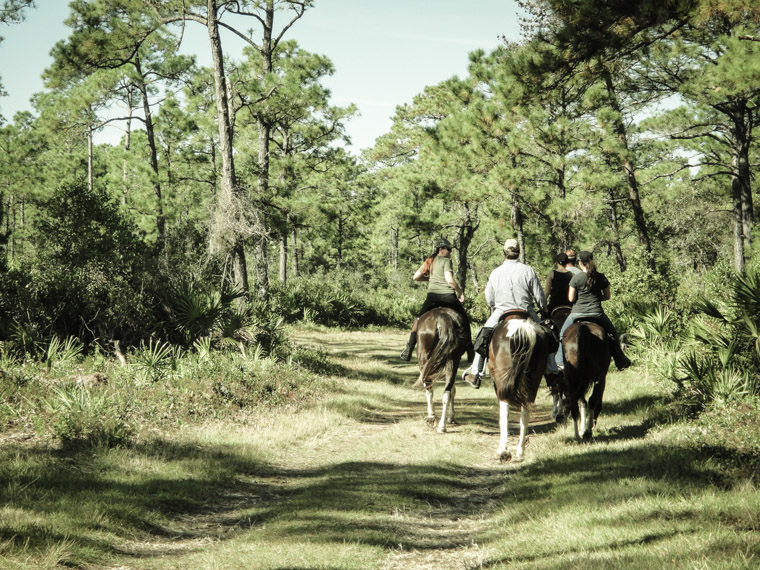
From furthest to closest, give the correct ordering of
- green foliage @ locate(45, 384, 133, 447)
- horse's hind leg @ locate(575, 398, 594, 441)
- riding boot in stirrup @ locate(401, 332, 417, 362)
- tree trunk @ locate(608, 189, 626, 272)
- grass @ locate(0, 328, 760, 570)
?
tree trunk @ locate(608, 189, 626, 272) → riding boot in stirrup @ locate(401, 332, 417, 362) → horse's hind leg @ locate(575, 398, 594, 441) → green foliage @ locate(45, 384, 133, 447) → grass @ locate(0, 328, 760, 570)

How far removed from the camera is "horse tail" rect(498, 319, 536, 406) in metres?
7.37

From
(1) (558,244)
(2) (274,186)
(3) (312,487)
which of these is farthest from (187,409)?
(1) (558,244)

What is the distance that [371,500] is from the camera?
596 centimetres

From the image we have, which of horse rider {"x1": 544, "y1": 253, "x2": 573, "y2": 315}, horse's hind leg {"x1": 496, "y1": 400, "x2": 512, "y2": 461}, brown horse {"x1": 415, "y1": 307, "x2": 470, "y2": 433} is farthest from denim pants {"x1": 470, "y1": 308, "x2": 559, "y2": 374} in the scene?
horse rider {"x1": 544, "y1": 253, "x2": 573, "y2": 315}

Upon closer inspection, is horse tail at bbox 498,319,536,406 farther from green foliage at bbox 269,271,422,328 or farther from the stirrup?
green foliage at bbox 269,271,422,328

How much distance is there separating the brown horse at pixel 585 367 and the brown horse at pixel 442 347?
173cm

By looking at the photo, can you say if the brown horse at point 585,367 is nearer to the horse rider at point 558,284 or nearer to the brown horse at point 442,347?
the horse rider at point 558,284

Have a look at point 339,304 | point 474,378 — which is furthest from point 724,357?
point 339,304

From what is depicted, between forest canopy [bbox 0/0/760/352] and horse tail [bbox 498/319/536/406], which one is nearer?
horse tail [bbox 498/319/536/406]

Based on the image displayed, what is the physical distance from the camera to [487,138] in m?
23.3

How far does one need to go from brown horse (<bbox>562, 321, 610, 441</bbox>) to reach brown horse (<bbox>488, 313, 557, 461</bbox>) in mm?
581

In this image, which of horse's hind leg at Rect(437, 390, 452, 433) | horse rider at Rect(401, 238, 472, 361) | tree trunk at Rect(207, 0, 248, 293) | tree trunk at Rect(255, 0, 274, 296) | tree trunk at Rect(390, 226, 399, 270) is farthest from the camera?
tree trunk at Rect(390, 226, 399, 270)

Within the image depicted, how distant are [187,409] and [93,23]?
436 inches

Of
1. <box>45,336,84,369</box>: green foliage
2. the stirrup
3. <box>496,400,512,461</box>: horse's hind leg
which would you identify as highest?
<box>45,336,84,369</box>: green foliage
